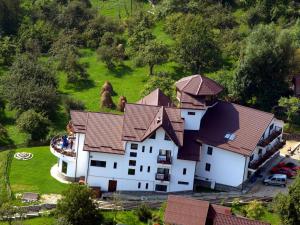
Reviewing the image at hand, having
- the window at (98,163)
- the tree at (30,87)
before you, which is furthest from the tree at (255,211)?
the tree at (30,87)

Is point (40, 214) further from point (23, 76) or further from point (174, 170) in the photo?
point (23, 76)

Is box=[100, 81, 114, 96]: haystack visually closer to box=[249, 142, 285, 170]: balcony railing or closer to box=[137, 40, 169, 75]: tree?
box=[137, 40, 169, 75]: tree

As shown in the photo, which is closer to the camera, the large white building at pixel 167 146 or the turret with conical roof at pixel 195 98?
the large white building at pixel 167 146

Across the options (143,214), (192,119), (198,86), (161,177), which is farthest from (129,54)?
(143,214)

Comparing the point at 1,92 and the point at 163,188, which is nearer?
the point at 163,188

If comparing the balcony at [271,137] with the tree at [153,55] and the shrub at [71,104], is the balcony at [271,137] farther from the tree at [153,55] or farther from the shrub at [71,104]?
the tree at [153,55]

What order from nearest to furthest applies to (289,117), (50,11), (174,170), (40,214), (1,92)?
(40,214), (174,170), (289,117), (1,92), (50,11)

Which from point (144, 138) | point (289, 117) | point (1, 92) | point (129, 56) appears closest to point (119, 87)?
point (129, 56)
